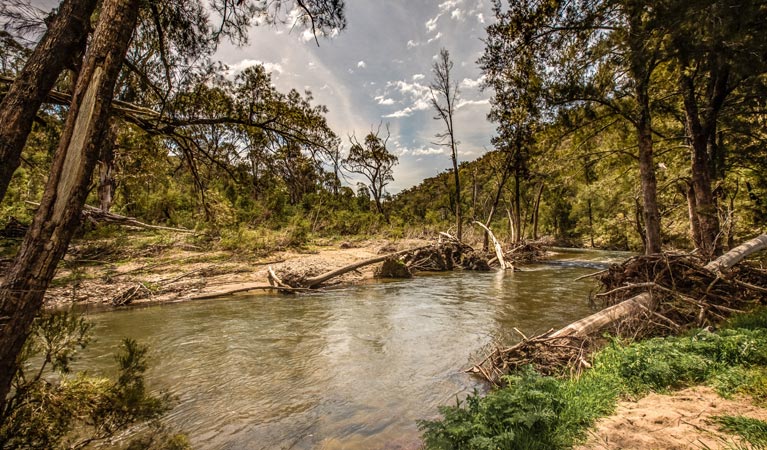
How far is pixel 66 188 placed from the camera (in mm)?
2023

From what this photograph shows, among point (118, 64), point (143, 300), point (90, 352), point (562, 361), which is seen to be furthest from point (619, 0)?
point (143, 300)

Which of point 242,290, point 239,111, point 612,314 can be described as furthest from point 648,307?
point 242,290

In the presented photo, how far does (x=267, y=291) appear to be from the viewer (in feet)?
34.2

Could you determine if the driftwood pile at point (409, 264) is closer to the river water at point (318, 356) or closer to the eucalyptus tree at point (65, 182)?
the river water at point (318, 356)

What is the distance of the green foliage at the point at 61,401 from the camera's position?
6.57 ft

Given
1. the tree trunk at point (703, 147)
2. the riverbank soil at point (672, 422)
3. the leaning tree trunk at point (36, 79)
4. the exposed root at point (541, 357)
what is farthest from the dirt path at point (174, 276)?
the tree trunk at point (703, 147)

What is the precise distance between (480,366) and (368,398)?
159 centimetres

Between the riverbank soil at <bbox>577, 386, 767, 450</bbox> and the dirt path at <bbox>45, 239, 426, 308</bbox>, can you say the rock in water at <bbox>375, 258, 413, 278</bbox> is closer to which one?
the dirt path at <bbox>45, 239, 426, 308</bbox>

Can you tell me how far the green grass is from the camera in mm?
2326

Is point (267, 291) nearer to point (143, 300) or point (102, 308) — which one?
point (143, 300)

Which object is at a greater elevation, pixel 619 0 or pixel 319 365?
pixel 619 0

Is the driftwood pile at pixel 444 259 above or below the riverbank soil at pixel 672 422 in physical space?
above

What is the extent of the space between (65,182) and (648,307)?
7.61 metres

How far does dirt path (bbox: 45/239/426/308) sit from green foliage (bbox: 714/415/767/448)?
374 inches
